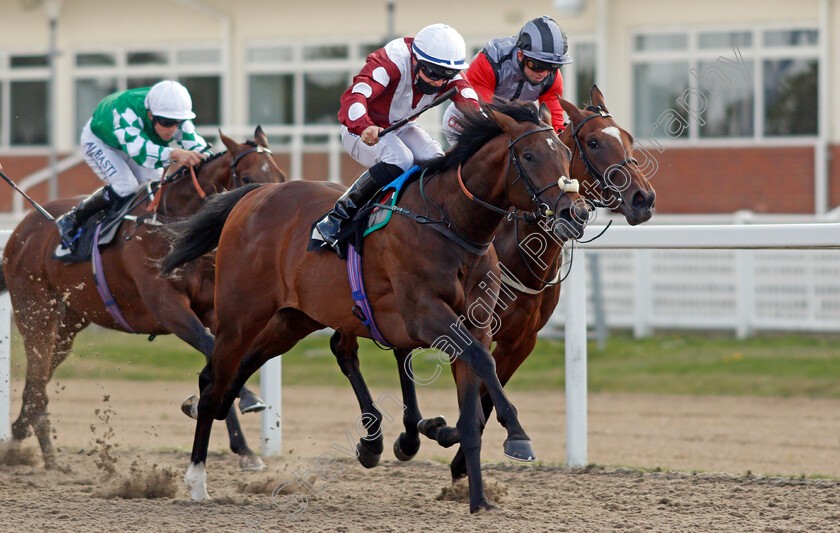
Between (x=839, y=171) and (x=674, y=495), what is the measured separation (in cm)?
909

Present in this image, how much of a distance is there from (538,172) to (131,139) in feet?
10.1

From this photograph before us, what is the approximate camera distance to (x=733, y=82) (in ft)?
42.4

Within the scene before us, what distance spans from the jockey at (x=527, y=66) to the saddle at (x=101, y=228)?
6.61 feet

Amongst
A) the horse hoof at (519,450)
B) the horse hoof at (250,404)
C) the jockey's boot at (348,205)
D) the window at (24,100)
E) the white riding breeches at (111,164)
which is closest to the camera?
the horse hoof at (519,450)

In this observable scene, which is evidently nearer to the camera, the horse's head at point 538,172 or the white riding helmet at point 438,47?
the horse's head at point 538,172

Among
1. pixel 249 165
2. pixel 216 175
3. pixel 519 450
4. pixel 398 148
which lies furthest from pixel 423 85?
pixel 216 175

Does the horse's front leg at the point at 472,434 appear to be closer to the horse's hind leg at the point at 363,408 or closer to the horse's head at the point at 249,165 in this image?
the horse's hind leg at the point at 363,408

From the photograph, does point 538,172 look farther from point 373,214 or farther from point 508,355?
point 508,355

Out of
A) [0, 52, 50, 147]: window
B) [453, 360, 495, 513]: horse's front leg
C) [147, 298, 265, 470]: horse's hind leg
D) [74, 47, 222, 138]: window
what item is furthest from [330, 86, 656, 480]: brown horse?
[0, 52, 50, 147]: window

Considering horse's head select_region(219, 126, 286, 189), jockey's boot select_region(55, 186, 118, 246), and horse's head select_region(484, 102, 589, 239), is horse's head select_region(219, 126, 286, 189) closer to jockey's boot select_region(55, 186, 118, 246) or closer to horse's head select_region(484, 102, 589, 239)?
jockey's boot select_region(55, 186, 118, 246)

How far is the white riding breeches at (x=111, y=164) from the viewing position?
615cm

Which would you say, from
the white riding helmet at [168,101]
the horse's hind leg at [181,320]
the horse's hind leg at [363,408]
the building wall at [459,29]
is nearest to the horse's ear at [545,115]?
the horse's hind leg at [363,408]

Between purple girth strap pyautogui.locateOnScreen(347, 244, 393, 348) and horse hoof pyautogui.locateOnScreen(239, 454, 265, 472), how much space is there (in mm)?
1393

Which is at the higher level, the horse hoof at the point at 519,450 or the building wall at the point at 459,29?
the building wall at the point at 459,29
